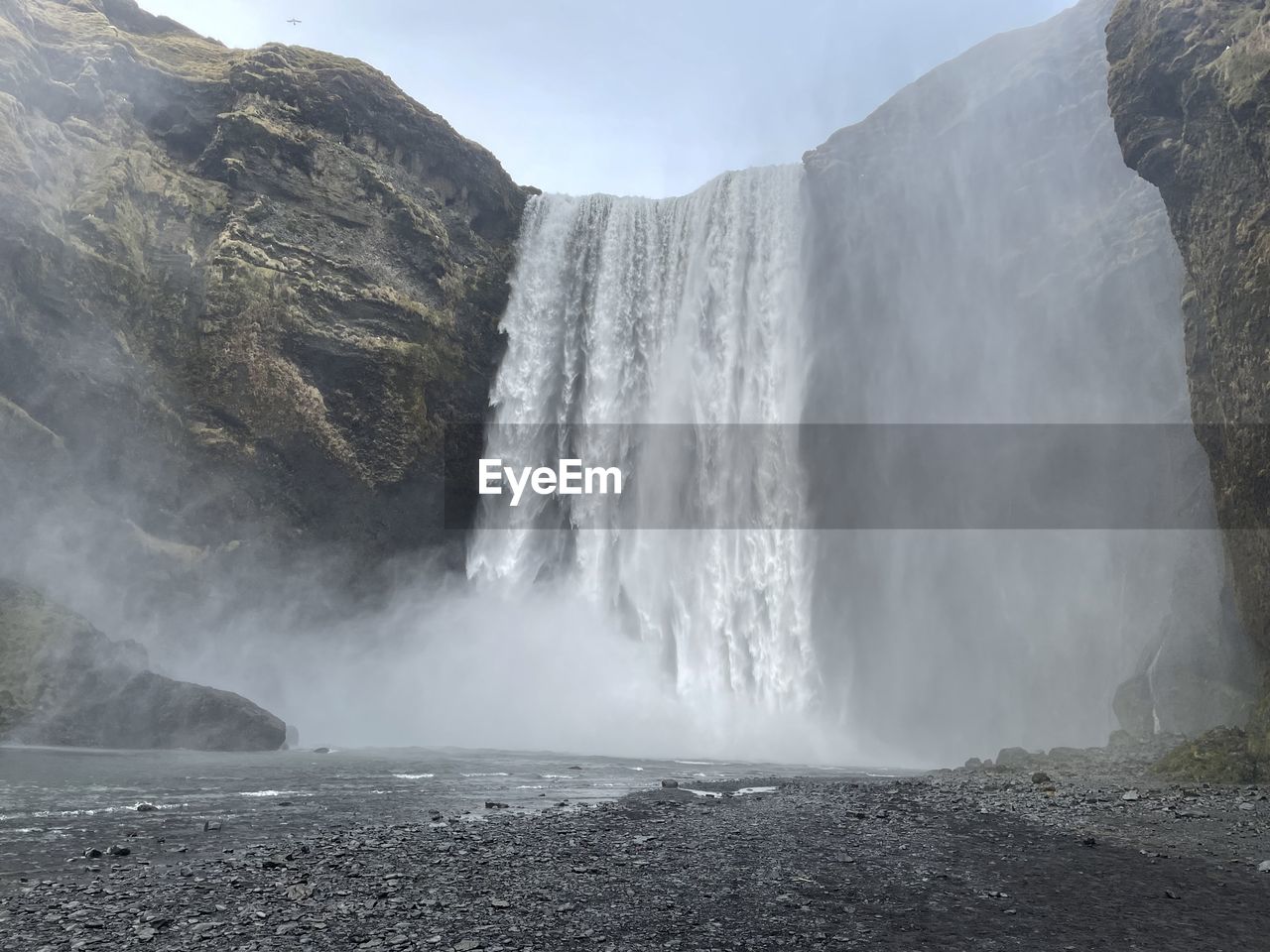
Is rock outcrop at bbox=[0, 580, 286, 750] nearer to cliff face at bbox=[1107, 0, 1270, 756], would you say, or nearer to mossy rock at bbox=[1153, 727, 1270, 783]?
mossy rock at bbox=[1153, 727, 1270, 783]

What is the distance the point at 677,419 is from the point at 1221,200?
23616 mm

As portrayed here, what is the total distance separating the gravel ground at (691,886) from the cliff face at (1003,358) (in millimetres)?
18348

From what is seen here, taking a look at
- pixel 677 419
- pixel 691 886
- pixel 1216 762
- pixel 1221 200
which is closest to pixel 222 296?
pixel 677 419

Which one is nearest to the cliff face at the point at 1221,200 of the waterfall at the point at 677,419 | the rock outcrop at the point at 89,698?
the waterfall at the point at 677,419

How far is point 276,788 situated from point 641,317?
31.1 meters

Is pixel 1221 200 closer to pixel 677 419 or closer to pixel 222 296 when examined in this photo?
pixel 677 419

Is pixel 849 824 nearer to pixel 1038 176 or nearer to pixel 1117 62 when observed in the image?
pixel 1117 62

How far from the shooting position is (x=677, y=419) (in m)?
40.1

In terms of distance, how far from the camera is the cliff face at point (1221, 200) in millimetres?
18781

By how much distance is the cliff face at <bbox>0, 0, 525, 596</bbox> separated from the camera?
29.5m

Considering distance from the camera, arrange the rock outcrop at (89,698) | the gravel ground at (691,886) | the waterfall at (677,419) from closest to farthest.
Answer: the gravel ground at (691,886), the rock outcrop at (89,698), the waterfall at (677,419)

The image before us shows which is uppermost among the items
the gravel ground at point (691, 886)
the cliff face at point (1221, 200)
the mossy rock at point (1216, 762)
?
the cliff face at point (1221, 200)

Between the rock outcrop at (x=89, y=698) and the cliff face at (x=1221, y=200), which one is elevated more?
the cliff face at (x=1221, y=200)

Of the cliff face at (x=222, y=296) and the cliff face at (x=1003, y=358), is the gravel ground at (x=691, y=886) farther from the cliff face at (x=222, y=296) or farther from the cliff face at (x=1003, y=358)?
the cliff face at (x=222, y=296)
